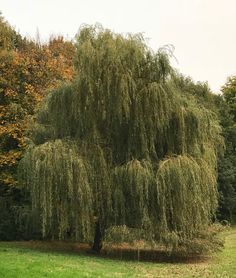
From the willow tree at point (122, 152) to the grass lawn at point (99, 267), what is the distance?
4.48 feet

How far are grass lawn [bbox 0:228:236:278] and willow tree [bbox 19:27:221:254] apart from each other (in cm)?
137

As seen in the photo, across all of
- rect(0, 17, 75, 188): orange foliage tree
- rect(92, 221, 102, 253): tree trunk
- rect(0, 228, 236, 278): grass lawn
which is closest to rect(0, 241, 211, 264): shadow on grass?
rect(92, 221, 102, 253): tree trunk

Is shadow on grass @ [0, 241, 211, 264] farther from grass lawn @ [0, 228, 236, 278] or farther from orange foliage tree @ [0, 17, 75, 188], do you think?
orange foliage tree @ [0, 17, 75, 188]

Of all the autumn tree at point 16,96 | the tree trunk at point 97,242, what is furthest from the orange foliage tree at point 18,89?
the tree trunk at point 97,242

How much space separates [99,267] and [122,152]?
5.71 m

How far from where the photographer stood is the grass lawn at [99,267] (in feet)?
44.4

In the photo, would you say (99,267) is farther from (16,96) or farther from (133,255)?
(16,96)

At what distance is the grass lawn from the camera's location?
44.4 ft

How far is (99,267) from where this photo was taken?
16328 millimetres

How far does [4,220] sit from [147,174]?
1137 cm

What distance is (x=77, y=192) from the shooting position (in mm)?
19125

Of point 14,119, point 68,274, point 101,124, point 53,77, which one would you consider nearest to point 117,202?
point 101,124

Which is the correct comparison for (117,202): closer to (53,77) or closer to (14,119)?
(14,119)

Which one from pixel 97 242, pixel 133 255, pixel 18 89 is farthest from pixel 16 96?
pixel 133 255
